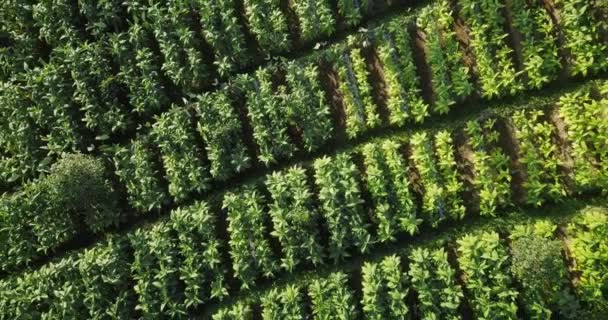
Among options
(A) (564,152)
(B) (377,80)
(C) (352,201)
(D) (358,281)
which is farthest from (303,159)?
(A) (564,152)

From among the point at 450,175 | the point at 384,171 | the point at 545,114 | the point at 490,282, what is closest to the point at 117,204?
the point at 384,171

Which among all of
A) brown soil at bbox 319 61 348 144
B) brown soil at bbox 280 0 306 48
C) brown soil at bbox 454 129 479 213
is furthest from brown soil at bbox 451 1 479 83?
brown soil at bbox 280 0 306 48

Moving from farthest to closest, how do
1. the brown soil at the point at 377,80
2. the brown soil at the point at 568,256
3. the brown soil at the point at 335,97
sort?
the brown soil at the point at 335,97, the brown soil at the point at 377,80, the brown soil at the point at 568,256

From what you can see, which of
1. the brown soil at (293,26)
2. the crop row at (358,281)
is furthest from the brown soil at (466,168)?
the brown soil at (293,26)

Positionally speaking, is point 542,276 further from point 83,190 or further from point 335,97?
point 83,190

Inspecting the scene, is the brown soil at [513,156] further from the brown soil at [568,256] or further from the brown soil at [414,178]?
the brown soil at [414,178]
